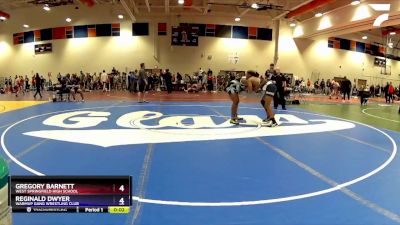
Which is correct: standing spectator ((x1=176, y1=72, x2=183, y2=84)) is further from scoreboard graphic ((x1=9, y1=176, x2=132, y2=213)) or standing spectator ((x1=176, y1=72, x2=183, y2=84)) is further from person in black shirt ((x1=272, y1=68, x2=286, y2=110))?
scoreboard graphic ((x1=9, y1=176, x2=132, y2=213))

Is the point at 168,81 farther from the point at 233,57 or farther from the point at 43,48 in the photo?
the point at 43,48

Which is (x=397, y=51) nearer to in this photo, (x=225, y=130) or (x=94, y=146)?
(x=225, y=130)

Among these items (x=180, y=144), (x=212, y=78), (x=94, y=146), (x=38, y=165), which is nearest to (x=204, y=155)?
(x=180, y=144)

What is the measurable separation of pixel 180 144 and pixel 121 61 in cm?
2337

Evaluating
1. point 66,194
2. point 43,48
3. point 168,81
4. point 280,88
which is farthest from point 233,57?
point 66,194

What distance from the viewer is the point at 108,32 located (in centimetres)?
2811

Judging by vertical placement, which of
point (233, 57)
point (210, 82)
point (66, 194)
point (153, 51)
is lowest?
point (66, 194)

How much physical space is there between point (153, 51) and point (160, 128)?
2091 centimetres

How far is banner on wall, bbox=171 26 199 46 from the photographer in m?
26.8

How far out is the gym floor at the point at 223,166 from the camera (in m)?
3.30

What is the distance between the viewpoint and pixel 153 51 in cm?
Answer: 2788

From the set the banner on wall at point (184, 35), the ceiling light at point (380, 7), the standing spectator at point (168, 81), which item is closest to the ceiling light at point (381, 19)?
the ceiling light at point (380, 7)

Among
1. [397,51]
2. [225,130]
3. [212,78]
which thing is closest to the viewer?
[225,130]

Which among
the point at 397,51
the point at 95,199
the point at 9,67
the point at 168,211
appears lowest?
the point at 168,211
